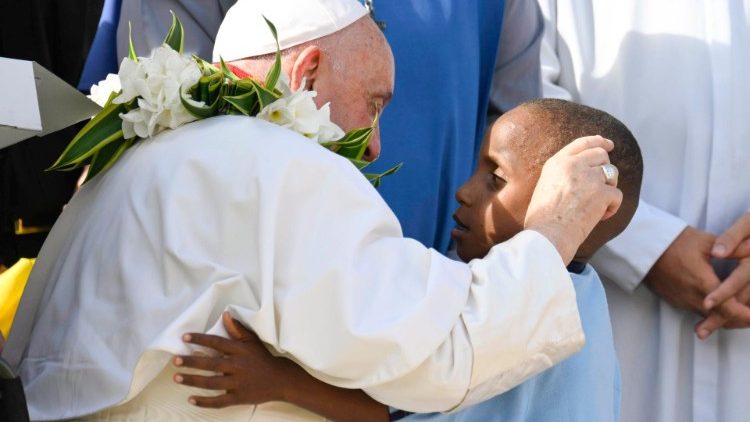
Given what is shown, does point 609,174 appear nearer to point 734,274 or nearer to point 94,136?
point 734,274

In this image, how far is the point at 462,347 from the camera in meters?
2.76

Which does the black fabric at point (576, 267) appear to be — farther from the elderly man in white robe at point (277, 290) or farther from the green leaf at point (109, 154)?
the green leaf at point (109, 154)

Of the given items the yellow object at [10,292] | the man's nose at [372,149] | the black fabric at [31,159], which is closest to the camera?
the man's nose at [372,149]

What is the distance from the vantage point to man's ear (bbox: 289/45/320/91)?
3.20 m

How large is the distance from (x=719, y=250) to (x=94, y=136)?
1.82 meters

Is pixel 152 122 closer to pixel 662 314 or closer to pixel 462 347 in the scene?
pixel 462 347

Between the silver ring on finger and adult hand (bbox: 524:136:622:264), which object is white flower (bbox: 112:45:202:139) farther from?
the silver ring on finger

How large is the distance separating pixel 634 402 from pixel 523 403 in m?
1.06

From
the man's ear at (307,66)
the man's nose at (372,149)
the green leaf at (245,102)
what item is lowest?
the man's nose at (372,149)

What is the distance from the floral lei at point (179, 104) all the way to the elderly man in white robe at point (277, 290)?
55mm

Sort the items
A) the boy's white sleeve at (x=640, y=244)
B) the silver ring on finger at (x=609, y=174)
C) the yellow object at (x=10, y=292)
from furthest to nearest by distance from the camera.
Answer: 1. the boy's white sleeve at (x=640, y=244)
2. the yellow object at (x=10, y=292)
3. the silver ring on finger at (x=609, y=174)

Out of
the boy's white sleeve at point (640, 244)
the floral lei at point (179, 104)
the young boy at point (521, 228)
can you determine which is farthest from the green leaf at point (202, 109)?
the boy's white sleeve at point (640, 244)

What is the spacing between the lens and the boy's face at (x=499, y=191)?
11.3ft

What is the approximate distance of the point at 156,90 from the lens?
9.89ft
